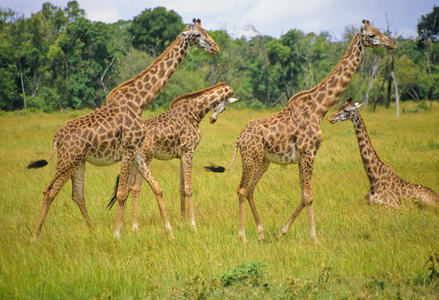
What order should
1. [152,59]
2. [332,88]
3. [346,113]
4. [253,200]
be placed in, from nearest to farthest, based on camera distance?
[253,200] → [332,88] → [346,113] → [152,59]

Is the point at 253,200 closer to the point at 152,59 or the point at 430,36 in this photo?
the point at 152,59

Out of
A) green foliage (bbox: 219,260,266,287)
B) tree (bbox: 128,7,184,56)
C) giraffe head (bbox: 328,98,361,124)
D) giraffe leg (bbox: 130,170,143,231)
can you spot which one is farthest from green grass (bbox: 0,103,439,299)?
tree (bbox: 128,7,184,56)

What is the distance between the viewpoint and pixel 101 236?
6.15m

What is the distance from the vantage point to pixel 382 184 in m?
7.65

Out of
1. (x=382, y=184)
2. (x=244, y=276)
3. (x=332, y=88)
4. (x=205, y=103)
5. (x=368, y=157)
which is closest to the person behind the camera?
(x=244, y=276)

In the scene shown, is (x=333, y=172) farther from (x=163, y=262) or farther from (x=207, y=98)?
(x=163, y=262)

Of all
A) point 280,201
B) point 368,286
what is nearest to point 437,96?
point 280,201

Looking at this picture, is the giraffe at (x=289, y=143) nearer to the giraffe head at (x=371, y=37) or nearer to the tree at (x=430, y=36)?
the giraffe head at (x=371, y=37)

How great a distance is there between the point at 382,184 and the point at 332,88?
2.09 metres

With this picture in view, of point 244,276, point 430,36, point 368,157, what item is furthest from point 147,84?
point 430,36

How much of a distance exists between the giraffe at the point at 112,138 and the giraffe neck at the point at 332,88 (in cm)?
206

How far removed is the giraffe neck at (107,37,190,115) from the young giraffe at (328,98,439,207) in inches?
115

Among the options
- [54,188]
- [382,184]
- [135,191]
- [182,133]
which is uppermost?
[182,133]

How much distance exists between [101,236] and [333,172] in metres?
6.00
